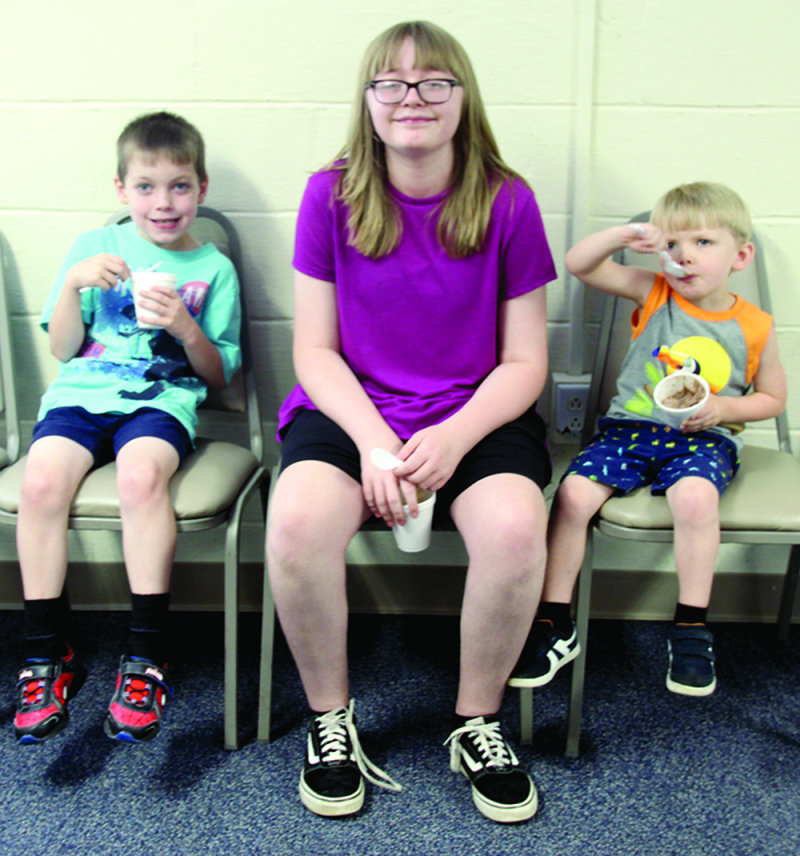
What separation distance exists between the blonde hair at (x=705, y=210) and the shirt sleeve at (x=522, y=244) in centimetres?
25

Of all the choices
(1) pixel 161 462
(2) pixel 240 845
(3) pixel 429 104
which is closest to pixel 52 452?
(1) pixel 161 462

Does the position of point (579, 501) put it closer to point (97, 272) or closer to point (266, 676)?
point (266, 676)

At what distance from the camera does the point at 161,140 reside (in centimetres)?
144

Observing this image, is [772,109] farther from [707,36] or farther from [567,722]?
[567,722]

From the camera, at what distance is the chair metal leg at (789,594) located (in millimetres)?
1698

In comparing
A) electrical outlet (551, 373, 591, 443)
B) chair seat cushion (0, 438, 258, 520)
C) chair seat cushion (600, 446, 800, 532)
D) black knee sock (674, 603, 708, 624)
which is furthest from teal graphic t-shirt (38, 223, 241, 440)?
black knee sock (674, 603, 708, 624)

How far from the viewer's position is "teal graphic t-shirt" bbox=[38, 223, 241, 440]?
1.44 m

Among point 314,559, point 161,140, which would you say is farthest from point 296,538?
point 161,140

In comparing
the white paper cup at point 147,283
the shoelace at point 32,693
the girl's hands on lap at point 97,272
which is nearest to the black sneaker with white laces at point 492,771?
the shoelace at point 32,693

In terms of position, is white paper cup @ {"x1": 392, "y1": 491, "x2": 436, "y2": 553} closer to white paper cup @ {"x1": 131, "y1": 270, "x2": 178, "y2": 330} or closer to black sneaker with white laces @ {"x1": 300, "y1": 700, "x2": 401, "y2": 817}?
black sneaker with white laces @ {"x1": 300, "y1": 700, "x2": 401, "y2": 817}

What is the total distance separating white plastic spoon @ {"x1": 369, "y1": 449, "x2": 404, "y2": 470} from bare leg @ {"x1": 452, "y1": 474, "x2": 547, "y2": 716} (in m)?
0.14

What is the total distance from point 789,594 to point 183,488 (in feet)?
4.43

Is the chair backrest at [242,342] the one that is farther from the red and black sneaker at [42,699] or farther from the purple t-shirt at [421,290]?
the red and black sneaker at [42,699]

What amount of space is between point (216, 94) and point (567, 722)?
144cm
